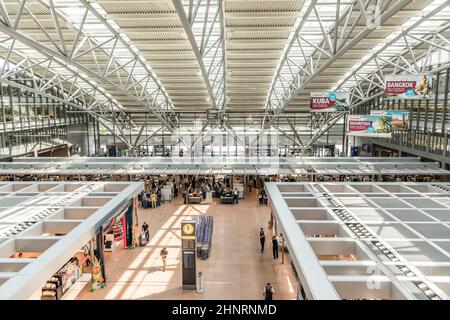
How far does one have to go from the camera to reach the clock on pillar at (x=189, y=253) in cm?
1245

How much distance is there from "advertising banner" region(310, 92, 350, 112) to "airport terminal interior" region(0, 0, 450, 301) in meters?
0.07

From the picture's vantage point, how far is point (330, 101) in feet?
68.3

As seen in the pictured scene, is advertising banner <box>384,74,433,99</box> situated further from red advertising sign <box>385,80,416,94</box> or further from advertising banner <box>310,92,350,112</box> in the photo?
advertising banner <box>310,92,350,112</box>

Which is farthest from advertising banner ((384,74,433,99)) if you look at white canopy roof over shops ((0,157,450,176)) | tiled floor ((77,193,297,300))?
white canopy roof over shops ((0,157,450,176))

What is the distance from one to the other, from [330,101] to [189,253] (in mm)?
12233

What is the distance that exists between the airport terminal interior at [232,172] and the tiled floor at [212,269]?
0.27ft

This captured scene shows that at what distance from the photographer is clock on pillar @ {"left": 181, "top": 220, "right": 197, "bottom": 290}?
12.5m

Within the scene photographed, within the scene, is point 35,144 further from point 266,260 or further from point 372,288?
point 372,288

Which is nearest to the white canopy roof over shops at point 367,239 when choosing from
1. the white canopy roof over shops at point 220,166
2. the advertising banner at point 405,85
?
the advertising banner at point 405,85

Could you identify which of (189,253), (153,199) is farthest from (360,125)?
(189,253)

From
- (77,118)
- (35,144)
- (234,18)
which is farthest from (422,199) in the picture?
(77,118)

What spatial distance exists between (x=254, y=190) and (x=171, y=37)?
44.0 feet

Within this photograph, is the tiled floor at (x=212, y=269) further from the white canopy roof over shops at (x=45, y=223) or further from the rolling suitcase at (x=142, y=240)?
the white canopy roof over shops at (x=45, y=223)

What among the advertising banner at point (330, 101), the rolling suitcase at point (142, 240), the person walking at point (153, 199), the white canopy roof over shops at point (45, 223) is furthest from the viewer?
the person walking at point (153, 199)
